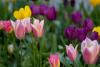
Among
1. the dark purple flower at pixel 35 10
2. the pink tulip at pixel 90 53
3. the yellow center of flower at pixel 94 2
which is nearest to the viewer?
the pink tulip at pixel 90 53

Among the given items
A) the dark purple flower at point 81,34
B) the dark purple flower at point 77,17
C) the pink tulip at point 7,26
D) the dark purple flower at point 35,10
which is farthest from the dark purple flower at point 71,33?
the dark purple flower at point 77,17

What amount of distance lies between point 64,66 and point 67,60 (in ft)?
0.20

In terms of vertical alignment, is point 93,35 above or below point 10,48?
above

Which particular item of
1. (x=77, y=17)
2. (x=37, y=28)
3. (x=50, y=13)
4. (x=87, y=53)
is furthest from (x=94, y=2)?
(x=87, y=53)

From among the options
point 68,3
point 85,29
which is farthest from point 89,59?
point 68,3

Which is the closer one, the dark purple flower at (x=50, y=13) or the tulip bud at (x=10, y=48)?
the tulip bud at (x=10, y=48)

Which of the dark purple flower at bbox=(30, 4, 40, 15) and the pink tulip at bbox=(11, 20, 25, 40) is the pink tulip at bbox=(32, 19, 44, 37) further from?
the dark purple flower at bbox=(30, 4, 40, 15)

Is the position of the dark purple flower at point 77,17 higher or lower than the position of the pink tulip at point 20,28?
lower

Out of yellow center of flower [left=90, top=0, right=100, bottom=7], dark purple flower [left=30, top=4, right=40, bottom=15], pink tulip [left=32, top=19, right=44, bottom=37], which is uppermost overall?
pink tulip [left=32, top=19, right=44, bottom=37]

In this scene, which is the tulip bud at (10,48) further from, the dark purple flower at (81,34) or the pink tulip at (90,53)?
the pink tulip at (90,53)

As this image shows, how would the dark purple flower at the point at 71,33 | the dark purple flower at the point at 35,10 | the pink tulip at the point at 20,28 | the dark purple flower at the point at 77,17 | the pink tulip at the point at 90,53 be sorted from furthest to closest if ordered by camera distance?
1. the dark purple flower at the point at 77,17
2. the dark purple flower at the point at 35,10
3. the dark purple flower at the point at 71,33
4. the pink tulip at the point at 20,28
5. the pink tulip at the point at 90,53

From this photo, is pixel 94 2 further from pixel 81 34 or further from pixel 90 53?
pixel 90 53

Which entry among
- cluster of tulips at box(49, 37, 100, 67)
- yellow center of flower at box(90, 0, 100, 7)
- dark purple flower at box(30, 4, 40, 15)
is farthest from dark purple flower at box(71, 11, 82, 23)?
cluster of tulips at box(49, 37, 100, 67)

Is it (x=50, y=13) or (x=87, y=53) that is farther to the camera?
(x=50, y=13)
